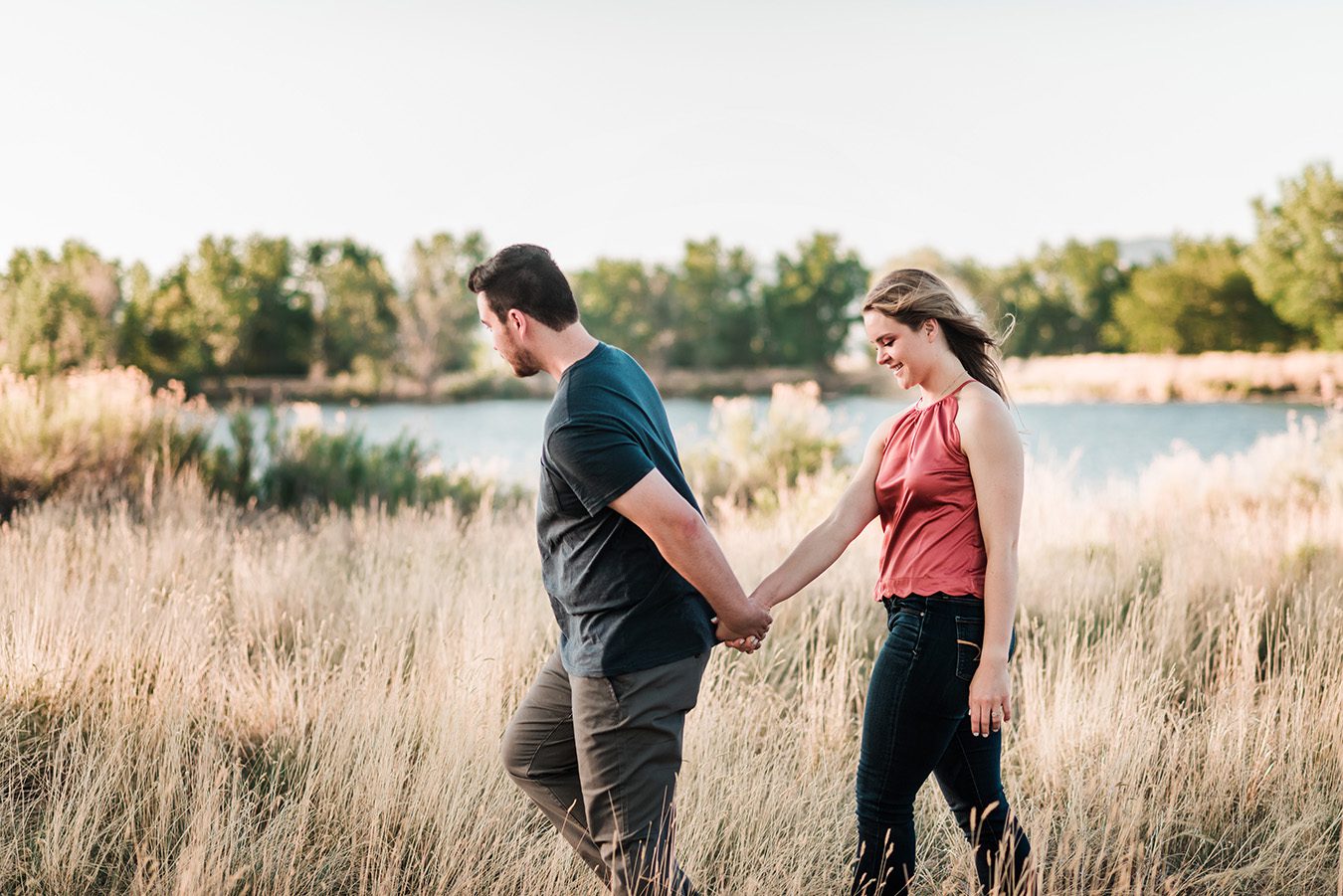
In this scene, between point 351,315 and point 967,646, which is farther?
point 351,315

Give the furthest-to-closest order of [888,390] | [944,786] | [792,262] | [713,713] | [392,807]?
[792,262] → [888,390] → [713,713] → [392,807] → [944,786]

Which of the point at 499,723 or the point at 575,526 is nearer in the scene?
the point at 575,526

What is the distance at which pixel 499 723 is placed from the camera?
12.1ft

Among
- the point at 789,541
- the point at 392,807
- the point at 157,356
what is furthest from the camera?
the point at 157,356

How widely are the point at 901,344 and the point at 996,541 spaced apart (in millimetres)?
544

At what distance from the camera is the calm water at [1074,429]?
68.4 feet

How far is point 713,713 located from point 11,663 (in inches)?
105

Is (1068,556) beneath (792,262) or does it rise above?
beneath

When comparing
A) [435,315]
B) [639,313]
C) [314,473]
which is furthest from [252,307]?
[314,473]

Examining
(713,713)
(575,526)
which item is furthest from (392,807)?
(575,526)

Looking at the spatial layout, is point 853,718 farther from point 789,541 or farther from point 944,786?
point 789,541

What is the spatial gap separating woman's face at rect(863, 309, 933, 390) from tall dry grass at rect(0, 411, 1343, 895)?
48.7 inches

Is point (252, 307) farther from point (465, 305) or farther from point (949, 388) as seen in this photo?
point (949, 388)

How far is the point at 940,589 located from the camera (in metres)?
2.28
